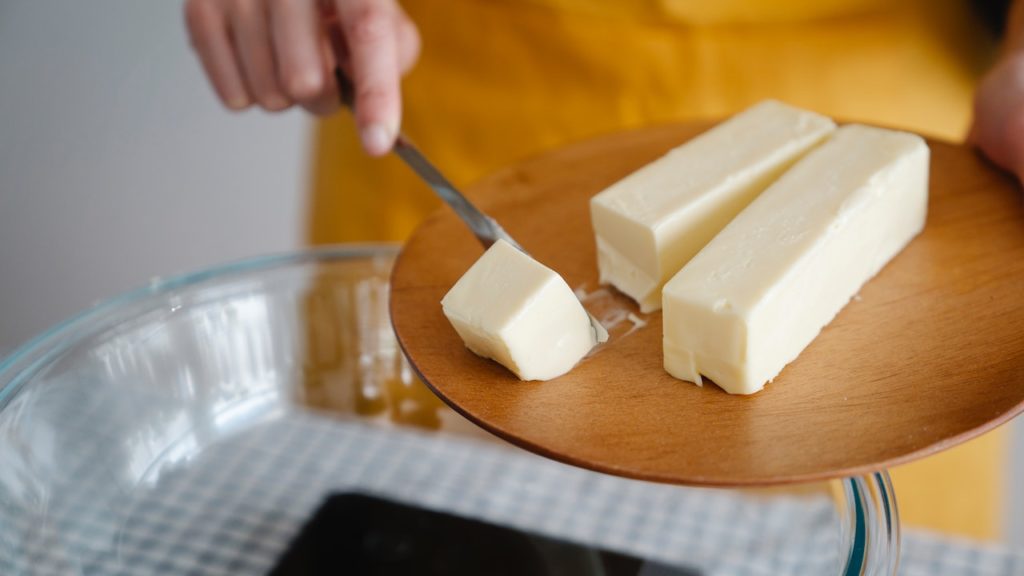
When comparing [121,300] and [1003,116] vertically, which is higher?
[1003,116]

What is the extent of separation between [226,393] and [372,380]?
19 cm

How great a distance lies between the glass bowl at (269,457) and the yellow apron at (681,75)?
441 mm

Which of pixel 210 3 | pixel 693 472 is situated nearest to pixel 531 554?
pixel 693 472

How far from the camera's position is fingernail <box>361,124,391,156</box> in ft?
3.38

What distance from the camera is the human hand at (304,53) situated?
41.1 inches

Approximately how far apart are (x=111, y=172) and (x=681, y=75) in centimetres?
252

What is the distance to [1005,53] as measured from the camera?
4.20ft

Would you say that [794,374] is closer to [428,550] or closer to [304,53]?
[428,550]

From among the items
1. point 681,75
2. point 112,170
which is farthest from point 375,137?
point 112,170

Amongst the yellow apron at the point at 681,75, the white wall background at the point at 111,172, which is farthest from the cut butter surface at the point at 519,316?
the white wall background at the point at 111,172

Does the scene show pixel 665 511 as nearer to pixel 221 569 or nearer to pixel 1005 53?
pixel 221 569

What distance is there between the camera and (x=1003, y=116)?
1067 mm

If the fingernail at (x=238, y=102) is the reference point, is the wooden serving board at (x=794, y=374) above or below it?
below

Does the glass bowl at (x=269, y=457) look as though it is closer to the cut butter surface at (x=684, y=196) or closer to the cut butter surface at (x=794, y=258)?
the cut butter surface at (x=794, y=258)
